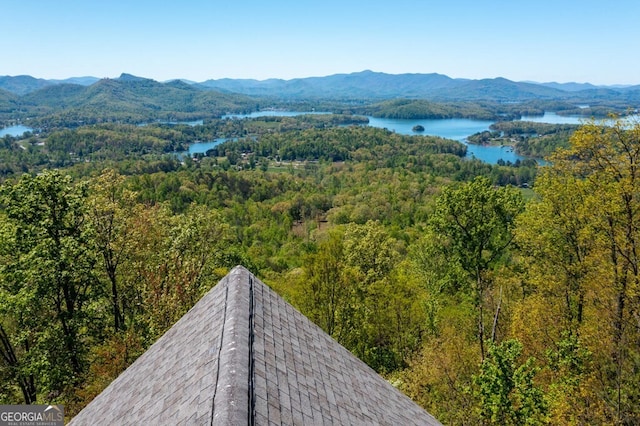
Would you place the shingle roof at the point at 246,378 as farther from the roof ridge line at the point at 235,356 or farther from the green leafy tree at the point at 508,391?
the green leafy tree at the point at 508,391

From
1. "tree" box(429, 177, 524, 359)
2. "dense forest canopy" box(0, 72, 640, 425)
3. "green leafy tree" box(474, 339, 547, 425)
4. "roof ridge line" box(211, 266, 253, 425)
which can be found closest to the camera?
"roof ridge line" box(211, 266, 253, 425)

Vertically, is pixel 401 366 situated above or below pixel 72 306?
below

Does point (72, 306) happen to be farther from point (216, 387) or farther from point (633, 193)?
point (633, 193)

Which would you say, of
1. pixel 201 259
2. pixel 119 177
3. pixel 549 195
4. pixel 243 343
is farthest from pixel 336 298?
pixel 243 343

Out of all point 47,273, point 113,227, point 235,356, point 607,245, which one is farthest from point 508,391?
point 113,227

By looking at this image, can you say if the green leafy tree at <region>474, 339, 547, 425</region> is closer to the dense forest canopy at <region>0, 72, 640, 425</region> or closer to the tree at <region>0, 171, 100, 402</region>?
the dense forest canopy at <region>0, 72, 640, 425</region>

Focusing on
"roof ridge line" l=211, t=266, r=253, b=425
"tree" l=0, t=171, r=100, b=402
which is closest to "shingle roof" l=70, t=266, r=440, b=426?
"roof ridge line" l=211, t=266, r=253, b=425

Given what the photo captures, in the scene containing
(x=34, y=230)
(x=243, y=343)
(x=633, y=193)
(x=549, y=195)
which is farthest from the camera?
(x=549, y=195)

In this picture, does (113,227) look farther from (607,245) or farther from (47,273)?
(607,245)
